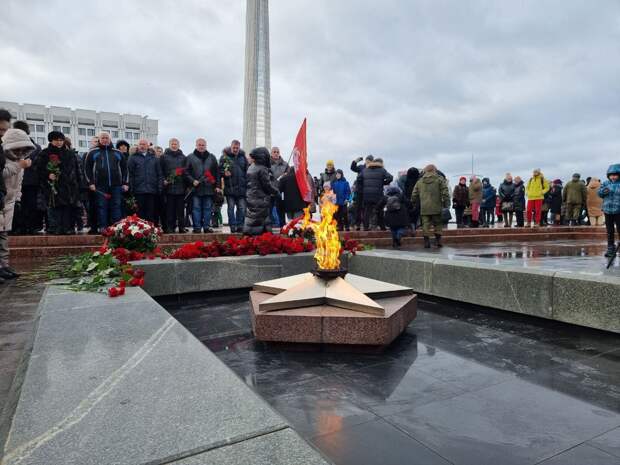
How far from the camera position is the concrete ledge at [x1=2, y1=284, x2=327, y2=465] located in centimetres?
150

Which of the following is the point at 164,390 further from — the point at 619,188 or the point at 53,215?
the point at 53,215

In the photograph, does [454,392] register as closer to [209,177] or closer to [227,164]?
[209,177]

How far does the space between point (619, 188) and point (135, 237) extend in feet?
25.7

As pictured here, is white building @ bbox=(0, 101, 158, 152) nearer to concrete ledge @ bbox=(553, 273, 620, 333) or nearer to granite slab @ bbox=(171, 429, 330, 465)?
concrete ledge @ bbox=(553, 273, 620, 333)

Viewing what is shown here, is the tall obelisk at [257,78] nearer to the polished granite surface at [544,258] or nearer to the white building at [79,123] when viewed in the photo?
the white building at [79,123]

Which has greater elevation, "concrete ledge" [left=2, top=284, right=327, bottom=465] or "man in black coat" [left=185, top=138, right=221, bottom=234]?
"man in black coat" [left=185, top=138, right=221, bottom=234]

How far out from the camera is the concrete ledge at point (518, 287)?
4.07 metres

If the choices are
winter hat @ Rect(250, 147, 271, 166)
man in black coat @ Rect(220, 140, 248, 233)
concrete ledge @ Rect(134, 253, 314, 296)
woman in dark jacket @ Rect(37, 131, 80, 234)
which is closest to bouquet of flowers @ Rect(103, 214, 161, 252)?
concrete ledge @ Rect(134, 253, 314, 296)

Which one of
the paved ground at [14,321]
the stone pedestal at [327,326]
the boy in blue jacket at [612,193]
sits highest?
the boy in blue jacket at [612,193]

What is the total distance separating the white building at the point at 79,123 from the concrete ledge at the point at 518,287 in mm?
89954

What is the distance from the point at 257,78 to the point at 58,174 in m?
50.0

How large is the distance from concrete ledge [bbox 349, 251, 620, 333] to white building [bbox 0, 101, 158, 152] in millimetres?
89954

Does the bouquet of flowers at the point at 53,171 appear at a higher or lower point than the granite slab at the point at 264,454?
higher

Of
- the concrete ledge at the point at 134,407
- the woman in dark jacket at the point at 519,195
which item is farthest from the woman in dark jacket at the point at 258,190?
the woman in dark jacket at the point at 519,195
